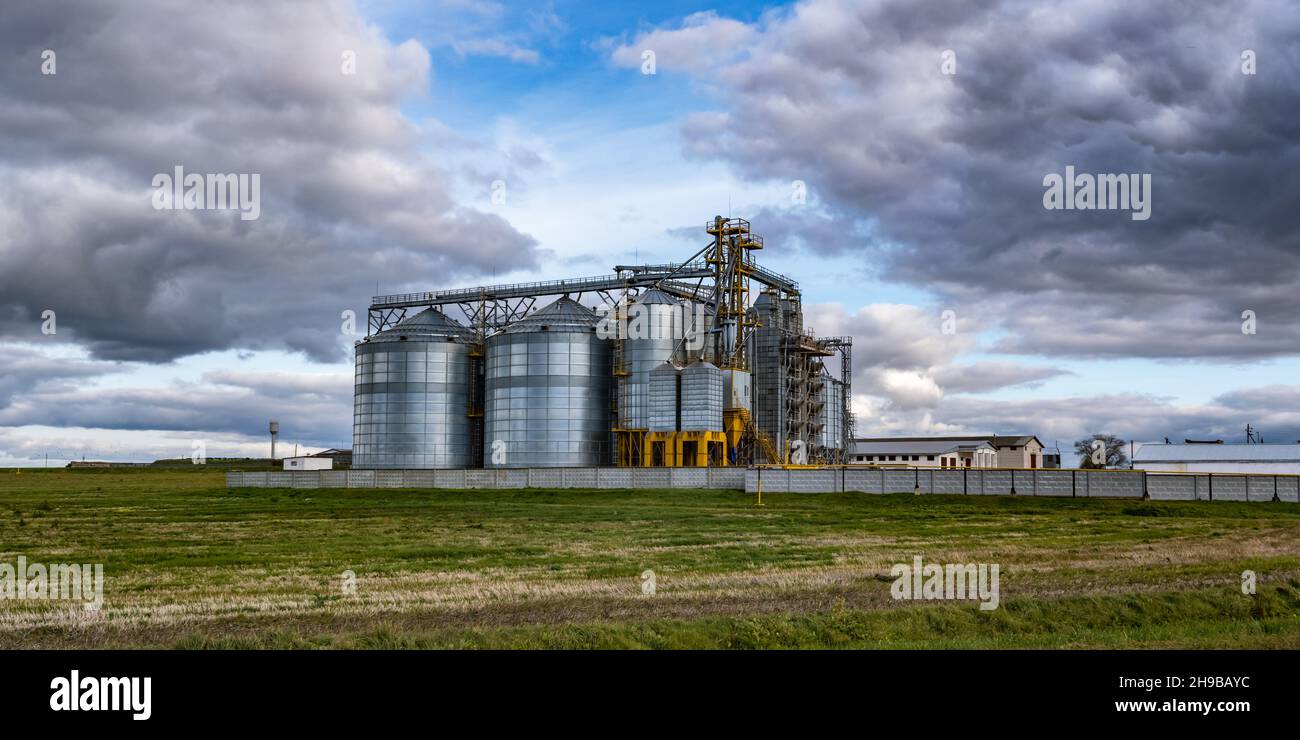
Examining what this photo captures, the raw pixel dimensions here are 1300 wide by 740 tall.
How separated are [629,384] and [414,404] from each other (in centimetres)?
2405

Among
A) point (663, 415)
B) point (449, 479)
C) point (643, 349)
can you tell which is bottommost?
point (449, 479)

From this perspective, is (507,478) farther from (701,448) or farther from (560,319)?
(560,319)

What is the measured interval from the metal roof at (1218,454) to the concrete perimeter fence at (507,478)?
54.6 m

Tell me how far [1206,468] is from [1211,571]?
80.2 meters

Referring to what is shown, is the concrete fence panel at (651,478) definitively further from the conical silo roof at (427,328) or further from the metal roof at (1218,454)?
the metal roof at (1218,454)

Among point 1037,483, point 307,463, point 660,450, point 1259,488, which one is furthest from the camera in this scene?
point 307,463

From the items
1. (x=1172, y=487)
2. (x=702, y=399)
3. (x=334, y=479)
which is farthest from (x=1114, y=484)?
(x=334, y=479)

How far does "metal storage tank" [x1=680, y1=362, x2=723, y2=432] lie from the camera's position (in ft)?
282

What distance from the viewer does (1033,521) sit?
4800cm

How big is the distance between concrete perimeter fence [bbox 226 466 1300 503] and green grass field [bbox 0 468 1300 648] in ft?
18.6

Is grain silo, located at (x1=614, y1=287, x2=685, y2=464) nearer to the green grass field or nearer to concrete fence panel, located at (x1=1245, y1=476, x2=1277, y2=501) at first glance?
the green grass field

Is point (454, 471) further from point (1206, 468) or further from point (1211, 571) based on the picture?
point (1206, 468)

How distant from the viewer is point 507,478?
80625mm
